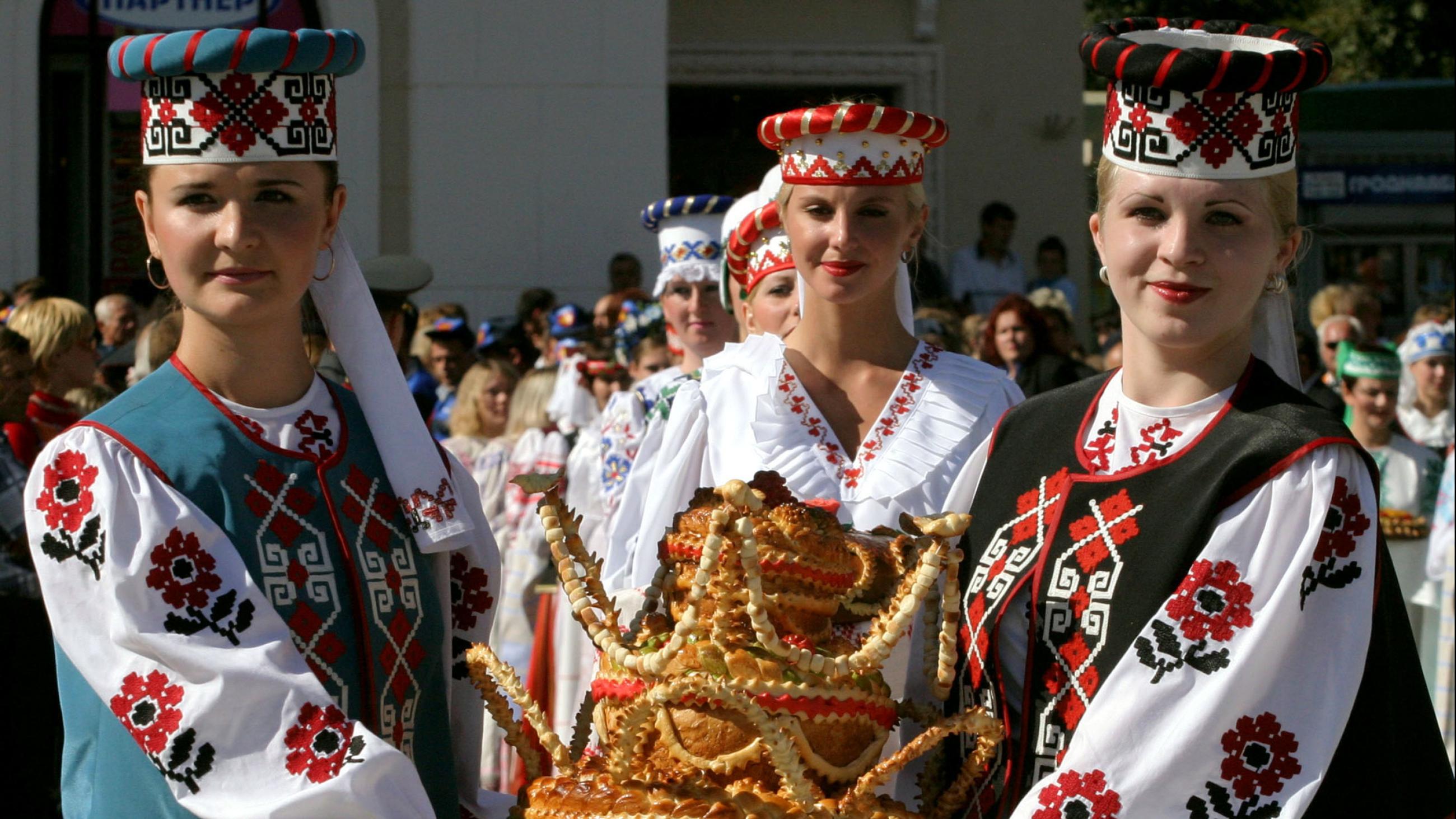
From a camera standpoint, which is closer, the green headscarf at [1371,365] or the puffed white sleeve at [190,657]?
the puffed white sleeve at [190,657]

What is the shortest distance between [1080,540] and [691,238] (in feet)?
11.7

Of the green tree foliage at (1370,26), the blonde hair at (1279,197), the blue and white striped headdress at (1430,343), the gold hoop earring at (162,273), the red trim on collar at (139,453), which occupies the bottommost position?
the blue and white striped headdress at (1430,343)

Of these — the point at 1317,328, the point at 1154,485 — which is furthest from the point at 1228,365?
the point at 1317,328

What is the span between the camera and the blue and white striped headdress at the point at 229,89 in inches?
117

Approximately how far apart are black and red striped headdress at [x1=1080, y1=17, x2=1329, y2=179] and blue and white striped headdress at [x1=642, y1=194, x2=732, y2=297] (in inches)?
129

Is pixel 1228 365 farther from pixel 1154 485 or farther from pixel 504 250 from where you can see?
pixel 504 250

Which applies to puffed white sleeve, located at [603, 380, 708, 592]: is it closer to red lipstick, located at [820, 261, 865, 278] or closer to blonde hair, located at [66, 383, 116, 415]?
red lipstick, located at [820, 261, 865, 278]

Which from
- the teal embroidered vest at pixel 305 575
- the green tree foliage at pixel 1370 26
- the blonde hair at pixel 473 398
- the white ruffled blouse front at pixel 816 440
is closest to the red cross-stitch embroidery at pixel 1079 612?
the white ruffled blouse front at pixel 816 440

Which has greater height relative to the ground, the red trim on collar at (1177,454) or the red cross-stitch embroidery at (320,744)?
the red trim on collar at (1177,454)

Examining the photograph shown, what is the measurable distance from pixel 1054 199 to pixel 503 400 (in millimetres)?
7173

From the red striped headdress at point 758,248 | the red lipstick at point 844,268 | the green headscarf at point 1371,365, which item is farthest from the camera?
the green headscarf at point 1371,365

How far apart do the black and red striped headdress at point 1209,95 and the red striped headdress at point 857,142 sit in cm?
92

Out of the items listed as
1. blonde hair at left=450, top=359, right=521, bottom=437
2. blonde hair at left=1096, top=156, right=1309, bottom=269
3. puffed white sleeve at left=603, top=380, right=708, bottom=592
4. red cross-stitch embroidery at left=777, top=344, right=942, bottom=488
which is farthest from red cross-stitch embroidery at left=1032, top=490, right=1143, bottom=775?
blonde hair at left=450, top=359, right=521, bottom=437

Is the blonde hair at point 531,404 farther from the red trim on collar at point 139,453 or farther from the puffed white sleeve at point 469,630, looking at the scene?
the red trim on collar at point 139,453
